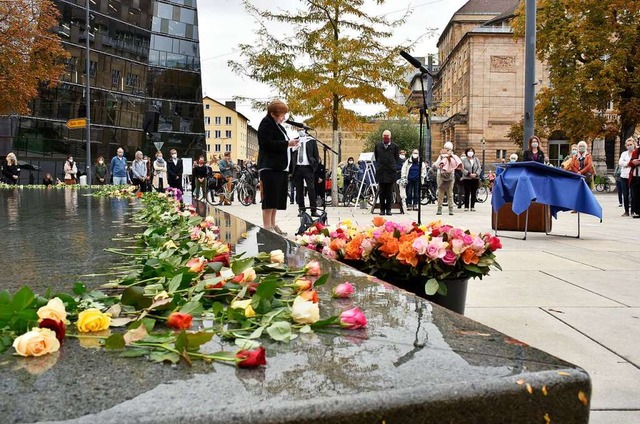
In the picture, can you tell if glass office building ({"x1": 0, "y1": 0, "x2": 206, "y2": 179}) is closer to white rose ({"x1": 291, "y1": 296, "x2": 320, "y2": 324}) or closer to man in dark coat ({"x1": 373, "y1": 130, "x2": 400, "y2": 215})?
man in dark coat ({"x1": 373, "y1": 130, "x2": 400, "y2": 215})

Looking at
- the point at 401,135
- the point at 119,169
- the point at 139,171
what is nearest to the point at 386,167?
the point at 139,171

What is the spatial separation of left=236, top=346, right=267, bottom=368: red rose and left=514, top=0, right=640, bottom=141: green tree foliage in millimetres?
40709

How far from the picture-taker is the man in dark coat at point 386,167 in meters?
16.0

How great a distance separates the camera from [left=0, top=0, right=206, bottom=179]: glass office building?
43.5 m

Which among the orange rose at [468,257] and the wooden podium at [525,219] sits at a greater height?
the orange rose at [468,257]

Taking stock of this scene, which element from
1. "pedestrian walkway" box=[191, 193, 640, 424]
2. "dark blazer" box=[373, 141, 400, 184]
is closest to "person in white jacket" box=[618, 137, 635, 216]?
"dark blazer" box=[373, 141, 400, 184]

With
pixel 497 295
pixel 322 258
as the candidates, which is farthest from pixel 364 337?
pixel 497 295

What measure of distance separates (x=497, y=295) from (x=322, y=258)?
2.58 metres

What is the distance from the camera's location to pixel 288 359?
1278 mm

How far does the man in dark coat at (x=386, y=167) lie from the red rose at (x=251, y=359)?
14796mm

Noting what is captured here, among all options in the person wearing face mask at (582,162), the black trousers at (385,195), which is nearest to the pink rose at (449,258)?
the black trousers at (385,195)

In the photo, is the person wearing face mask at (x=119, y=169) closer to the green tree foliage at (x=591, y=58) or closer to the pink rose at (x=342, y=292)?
the pink rose at (x=342, y=292)

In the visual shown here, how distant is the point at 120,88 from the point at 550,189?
150ft

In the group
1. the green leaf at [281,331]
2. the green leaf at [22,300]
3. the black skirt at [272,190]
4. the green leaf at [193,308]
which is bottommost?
the green leaf at [281,331]
